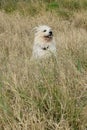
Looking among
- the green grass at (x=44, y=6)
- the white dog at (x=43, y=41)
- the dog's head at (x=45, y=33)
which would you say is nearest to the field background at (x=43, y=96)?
the white dog at (x=43, y=41)

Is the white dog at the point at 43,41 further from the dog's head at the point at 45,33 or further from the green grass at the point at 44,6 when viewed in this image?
the green grass at the point at 44,6

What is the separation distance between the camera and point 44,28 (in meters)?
6.43

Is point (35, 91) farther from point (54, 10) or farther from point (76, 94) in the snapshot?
point (54, 10)

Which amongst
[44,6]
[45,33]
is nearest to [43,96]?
[45,33]

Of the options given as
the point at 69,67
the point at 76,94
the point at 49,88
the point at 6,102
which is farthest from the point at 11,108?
the point at 69,67

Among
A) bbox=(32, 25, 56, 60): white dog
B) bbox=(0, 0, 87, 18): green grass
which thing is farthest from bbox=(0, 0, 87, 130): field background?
bbox=(0, 0, 87, 18): green grass

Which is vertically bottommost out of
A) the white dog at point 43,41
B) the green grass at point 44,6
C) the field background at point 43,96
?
the green grass at point 44,6

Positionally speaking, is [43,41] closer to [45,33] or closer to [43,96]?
[45,33]

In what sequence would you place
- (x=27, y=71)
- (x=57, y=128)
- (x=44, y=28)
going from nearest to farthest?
(x=57, y=128) → (x=27, y=71) → (x=44, y=28)

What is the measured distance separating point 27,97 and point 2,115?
0.24 meters

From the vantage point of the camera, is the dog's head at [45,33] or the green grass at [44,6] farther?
the green grass at [44,6]

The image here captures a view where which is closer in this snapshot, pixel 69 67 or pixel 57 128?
pixel 57 128

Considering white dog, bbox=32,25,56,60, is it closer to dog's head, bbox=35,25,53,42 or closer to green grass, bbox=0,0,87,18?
dog's head, bbox=35,25,53,42

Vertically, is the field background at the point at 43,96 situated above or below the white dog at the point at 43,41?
above
